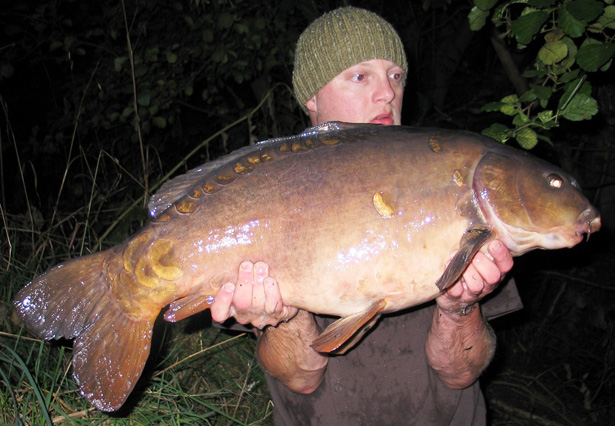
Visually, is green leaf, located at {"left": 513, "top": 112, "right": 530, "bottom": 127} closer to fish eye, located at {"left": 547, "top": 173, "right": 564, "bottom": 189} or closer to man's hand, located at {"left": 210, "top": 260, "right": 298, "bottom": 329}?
fish eye, located at {"left": 547, "top": 173, "right": 564, "bottom": 189}

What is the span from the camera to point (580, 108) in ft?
6.42

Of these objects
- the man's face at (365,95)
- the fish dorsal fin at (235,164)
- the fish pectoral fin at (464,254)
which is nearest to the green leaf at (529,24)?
the man's face at (365,95)

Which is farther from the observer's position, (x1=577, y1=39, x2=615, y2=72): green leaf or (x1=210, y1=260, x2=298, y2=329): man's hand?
(x1=577, y1=39, x2=615, y2=72): green leaf

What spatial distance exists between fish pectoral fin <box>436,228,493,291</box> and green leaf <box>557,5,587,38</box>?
1003 mm

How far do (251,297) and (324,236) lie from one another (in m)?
0.30

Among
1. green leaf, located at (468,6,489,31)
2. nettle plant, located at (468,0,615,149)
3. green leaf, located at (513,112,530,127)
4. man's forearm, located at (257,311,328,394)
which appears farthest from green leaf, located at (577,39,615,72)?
man's forearm, located at (257,311,328,394)

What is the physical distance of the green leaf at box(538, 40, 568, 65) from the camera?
6.68 feet

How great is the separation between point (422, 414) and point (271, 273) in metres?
0.93

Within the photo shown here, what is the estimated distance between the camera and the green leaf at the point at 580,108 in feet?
6.33

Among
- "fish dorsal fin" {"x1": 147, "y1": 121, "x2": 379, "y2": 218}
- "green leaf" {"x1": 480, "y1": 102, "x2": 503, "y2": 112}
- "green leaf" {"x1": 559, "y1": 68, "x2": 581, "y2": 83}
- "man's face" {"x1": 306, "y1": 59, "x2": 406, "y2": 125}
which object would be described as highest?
"fish dorsal fin" {"x1": 147, "y1": 121, "x2": 379, "y2": 218}

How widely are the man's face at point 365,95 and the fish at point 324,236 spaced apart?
0.58 metres

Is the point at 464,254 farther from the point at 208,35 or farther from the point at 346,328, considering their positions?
the point at 208,35

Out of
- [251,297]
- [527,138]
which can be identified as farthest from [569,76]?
[251,297]

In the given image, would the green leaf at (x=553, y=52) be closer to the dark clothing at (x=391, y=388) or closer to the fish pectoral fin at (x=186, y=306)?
the dark clothing at (x=391, y=388)
